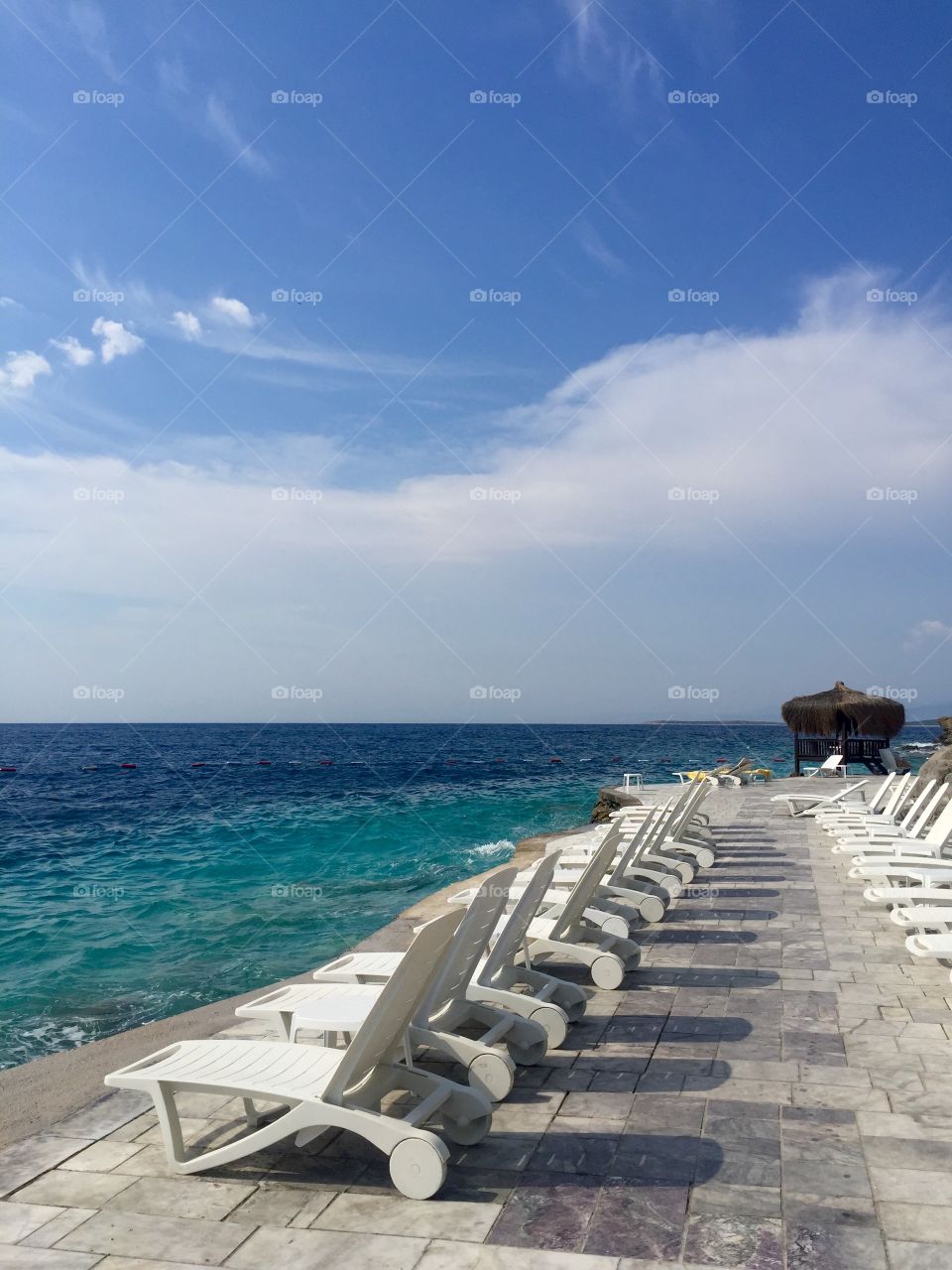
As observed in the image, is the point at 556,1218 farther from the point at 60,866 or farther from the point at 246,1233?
the point at 60,866

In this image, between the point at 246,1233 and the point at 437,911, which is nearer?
the point at 246,1233

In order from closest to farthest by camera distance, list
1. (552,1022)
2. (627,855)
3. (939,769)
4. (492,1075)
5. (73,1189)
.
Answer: (73,1189)
(492,1075)
(552,1022)
(627,855)
(939,769)

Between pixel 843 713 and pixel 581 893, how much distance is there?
81.1ft

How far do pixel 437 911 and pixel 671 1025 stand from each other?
6.44 m

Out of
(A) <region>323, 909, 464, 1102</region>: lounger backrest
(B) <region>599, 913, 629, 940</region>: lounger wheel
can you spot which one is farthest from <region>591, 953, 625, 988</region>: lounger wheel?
(A) <region>323, 909, 464, 1102</region>: lounger backrest

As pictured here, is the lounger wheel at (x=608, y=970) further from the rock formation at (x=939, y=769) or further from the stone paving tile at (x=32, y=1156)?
the rock formation at (x=939, y=769)

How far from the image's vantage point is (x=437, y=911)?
11.8 meters

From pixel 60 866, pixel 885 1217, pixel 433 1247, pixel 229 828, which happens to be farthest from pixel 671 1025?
pixel 229 828

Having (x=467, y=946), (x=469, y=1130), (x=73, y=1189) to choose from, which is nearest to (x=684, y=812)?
(x=467, y=946)

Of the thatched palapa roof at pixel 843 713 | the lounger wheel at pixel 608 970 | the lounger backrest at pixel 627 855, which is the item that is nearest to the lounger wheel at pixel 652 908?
the lounger backrest at pixel 627 855

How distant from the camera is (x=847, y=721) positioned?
29156mm

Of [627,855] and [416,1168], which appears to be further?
[627,855]

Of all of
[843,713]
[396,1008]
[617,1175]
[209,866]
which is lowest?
[209,866]

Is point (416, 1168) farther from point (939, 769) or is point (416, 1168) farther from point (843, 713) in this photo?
point (843, 713)
